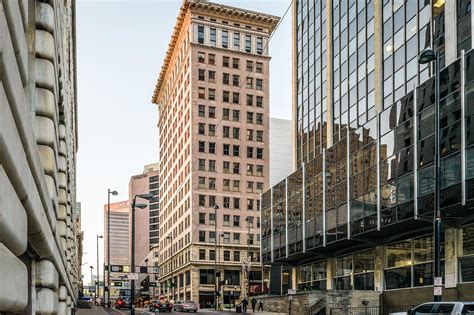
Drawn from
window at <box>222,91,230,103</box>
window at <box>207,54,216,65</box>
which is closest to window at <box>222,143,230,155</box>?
window at <box>222,91,230,103</box>

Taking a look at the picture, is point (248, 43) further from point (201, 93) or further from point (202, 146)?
point (202, 146)

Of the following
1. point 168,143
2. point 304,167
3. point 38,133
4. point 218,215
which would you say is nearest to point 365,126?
point 304,167

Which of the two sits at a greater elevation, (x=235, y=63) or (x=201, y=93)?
(x=235, y=63)

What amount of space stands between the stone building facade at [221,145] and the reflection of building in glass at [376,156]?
38.9 meters

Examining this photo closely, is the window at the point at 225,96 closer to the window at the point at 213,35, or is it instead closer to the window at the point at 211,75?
the window at the point at 211,75

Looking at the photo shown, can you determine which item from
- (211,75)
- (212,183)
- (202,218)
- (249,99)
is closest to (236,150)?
(212,183)

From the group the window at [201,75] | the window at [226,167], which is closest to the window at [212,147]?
the window at [226,167]

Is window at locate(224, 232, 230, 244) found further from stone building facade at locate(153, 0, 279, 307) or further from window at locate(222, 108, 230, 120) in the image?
window at locate(222, 108, 230, 120)

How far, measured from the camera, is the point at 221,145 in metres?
101

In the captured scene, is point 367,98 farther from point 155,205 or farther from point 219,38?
point 155,205

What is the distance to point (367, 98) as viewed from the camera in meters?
42.3

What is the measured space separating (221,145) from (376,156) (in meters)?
66.1

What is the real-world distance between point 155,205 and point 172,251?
75.8 metres

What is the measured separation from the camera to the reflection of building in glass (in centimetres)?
2962
